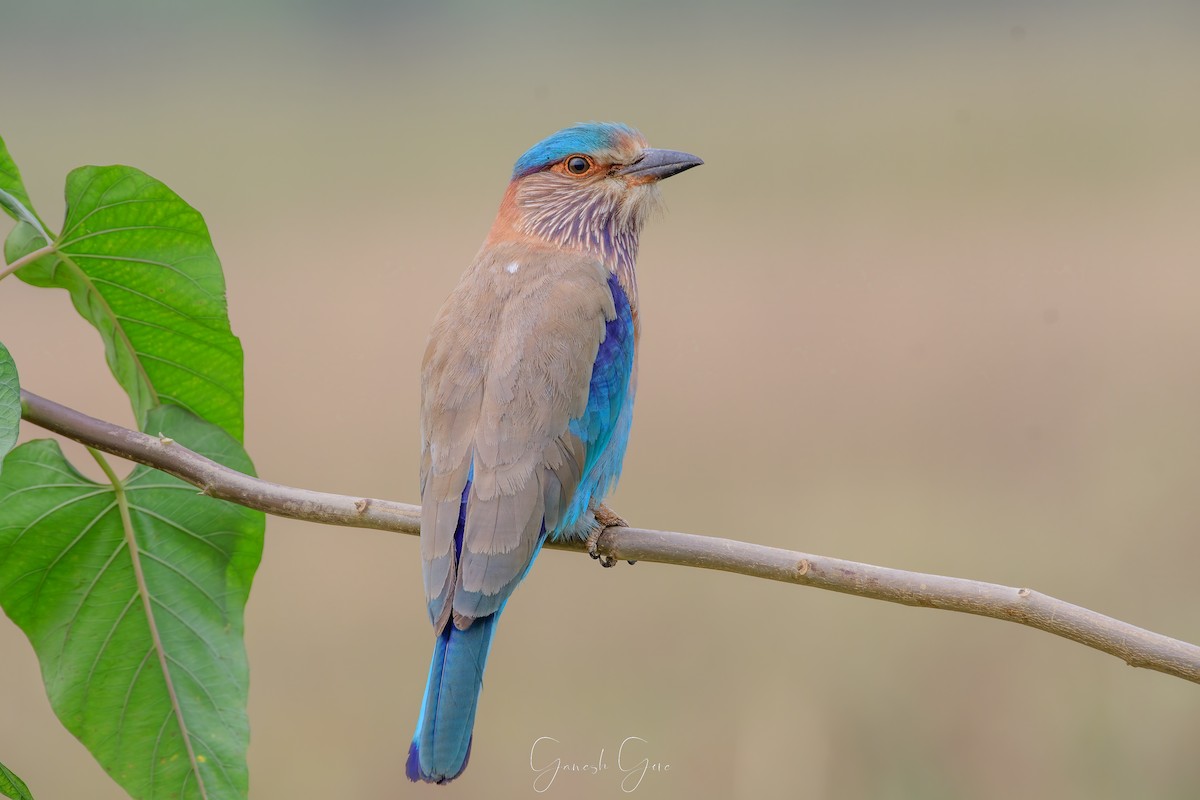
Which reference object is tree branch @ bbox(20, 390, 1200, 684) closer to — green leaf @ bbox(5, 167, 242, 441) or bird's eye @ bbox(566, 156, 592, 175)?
green leaf @ bbox(5, 167, 242, 441)

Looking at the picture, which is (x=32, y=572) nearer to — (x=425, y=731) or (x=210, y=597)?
(x=210, y=597)

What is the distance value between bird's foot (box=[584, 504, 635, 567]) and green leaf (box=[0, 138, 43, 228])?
0.74m

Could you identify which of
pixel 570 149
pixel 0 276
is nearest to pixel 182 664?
pixel 0 276

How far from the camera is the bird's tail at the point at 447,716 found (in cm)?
126

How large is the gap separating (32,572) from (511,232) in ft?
2.87

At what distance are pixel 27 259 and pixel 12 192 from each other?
0.26ft

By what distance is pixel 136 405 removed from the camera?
56.7 inches

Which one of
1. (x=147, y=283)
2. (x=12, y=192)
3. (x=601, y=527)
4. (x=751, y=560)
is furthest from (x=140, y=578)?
(x=751, y=560)

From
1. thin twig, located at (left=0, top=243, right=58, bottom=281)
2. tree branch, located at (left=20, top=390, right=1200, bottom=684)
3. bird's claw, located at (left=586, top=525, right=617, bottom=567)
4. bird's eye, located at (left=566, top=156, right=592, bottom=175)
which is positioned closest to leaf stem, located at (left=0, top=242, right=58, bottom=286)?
thin twig, located at (left=0, top=243, right=58, bottom=281)

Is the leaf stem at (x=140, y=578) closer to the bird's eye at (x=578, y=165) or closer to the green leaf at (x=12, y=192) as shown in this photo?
the green leaf at (x=12, y=192)

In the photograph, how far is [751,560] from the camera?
1.13 m

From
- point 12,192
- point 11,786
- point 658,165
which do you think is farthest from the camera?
point 658,165

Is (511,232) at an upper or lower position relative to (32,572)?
upper

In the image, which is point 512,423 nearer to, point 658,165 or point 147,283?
point 147,283
